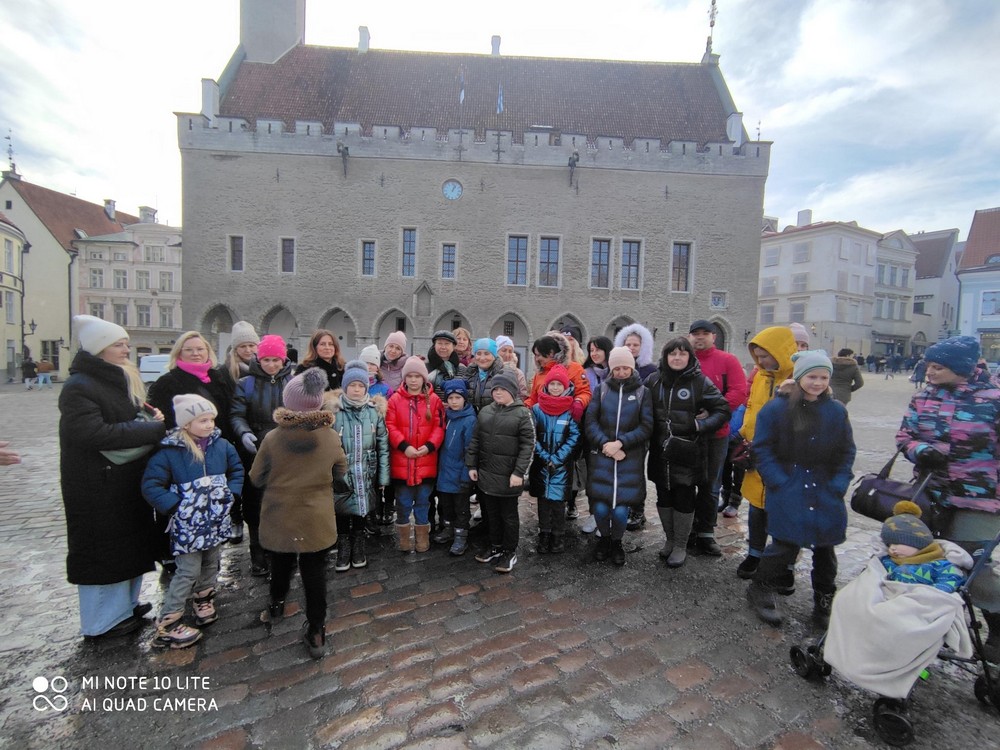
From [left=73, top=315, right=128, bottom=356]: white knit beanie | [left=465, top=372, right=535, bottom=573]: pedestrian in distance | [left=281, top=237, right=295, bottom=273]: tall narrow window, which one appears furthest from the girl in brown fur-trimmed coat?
[left=281, top=237, right=295, bottom=273]: tall narrow window

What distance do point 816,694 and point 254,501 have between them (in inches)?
150

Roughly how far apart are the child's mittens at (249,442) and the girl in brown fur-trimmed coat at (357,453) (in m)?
0.61

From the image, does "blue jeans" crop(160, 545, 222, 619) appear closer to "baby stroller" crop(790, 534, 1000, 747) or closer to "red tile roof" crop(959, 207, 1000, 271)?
"baby stroller" crop(790, 534, 1000, 747)

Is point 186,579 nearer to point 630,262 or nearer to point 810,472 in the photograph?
point 810,472

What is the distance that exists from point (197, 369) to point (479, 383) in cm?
232

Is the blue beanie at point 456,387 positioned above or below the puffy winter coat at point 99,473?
above

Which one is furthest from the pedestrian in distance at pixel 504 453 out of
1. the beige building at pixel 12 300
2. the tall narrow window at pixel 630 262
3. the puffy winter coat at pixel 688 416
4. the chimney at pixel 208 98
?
A: the beige building at pixel 12 300

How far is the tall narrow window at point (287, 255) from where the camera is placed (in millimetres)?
21219

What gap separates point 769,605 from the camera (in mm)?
3254

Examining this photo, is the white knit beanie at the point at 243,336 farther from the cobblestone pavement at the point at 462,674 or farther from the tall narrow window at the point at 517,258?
the tall narrow window at the point at 517,258

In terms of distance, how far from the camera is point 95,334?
282cm

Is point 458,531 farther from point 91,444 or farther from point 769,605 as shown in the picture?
point 91,444

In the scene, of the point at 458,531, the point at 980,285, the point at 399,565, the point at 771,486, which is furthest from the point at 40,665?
the point at 980,285

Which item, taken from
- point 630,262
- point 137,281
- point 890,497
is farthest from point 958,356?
point 137,281
